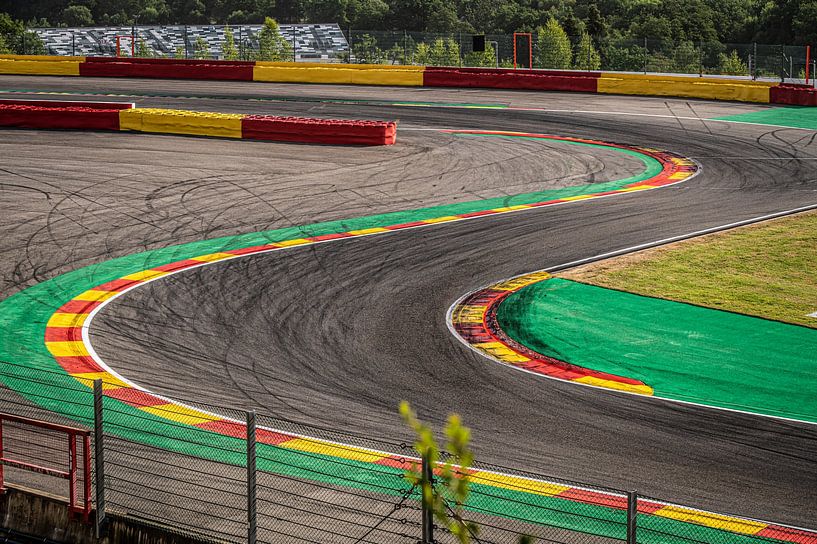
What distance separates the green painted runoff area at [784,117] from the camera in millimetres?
32125

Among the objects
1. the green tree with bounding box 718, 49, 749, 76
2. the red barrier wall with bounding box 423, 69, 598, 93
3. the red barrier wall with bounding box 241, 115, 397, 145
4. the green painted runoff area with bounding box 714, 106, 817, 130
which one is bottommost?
the red barrier wall with bounding box 241, 115, 397, 145

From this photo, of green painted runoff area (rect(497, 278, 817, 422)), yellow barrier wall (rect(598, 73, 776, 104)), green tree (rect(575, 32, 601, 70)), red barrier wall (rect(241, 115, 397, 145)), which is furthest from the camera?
green tree (rect(575, 32, 601, 70))

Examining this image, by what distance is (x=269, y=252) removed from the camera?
62.8ft

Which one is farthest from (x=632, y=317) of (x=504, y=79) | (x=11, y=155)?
(x=504, y=79)

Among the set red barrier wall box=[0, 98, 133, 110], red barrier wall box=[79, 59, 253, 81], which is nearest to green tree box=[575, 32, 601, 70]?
red barrier wall box=[79, 59, 253, 81]

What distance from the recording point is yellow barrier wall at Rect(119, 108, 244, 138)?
2934 centimetres

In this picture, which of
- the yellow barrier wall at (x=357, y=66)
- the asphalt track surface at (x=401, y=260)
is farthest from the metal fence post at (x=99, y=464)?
the yellow barrier wall at (x=357, y=66)

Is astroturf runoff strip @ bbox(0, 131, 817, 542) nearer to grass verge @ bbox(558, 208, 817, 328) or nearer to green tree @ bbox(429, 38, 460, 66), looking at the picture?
grass verge @ bbox(558, 208, 817, 328)

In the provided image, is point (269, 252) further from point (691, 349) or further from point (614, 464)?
point (614, 464)

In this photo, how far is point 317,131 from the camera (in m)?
28.8

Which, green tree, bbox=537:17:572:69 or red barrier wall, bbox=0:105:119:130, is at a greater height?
green tree, bbox=537:17:572:69

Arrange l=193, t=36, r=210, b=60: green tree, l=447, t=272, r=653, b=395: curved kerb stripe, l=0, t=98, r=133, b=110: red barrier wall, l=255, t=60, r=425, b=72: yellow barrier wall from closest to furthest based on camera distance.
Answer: l=447, t=272, r=653, b=395: curved kerb stripe → l=0, t=98, r=133, b=110: red barrier wall → l=255, t=60, r=425, b=72: yellow barrier wall → l=193, t=36, r=210, b=60: green tree

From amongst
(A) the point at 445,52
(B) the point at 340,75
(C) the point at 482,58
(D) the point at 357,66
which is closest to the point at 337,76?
(B) the point at 340,75

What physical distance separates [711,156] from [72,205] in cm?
1573
